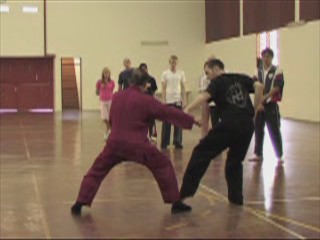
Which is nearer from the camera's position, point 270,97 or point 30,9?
point 270,97

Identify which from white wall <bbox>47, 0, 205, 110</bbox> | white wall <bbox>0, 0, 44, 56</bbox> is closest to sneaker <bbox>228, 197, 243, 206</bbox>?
white wall <bbox>47, 0, 205, 110</bbox>

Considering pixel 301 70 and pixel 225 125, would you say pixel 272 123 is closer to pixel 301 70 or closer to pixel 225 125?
pixel 225 125

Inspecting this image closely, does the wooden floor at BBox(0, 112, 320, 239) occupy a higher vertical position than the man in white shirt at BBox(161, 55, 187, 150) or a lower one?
lower

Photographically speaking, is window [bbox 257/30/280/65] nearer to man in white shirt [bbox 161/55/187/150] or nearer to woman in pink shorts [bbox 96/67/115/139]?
woman in pink shorts [bbox 96/67/115/139]

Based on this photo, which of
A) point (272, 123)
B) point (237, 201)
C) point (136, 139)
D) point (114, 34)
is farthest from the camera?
point (114, 34)

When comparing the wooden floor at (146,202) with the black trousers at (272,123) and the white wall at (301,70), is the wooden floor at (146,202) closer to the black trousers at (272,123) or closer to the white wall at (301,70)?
the black trousers at (272,123)

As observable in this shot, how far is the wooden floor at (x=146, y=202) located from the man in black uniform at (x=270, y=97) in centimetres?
56

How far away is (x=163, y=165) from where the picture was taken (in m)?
7.34

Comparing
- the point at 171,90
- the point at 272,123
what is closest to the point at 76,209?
the point at 272,123

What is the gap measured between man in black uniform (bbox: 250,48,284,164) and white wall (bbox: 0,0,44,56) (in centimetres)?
2282

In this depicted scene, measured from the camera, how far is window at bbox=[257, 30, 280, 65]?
25.7 metres

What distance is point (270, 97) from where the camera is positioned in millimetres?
11258

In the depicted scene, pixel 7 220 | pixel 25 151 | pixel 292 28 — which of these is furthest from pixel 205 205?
pixel 292 28

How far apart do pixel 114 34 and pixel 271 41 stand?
994 centimetres
